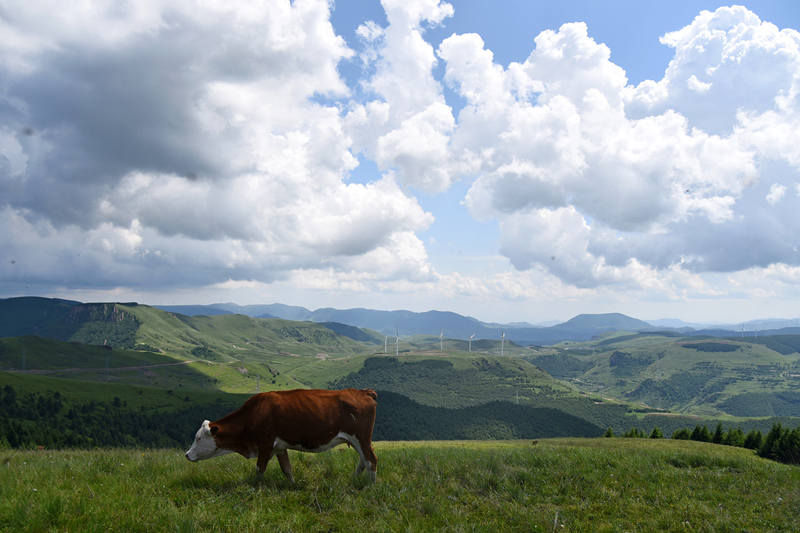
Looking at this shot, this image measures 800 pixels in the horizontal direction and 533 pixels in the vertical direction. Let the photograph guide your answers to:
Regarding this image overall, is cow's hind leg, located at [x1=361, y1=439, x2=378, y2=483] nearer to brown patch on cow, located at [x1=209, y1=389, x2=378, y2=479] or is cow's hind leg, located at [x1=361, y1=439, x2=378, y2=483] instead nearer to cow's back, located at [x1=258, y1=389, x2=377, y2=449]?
brown patch on cow, located at [x1=209, y1=389, x2=378, y2=479]

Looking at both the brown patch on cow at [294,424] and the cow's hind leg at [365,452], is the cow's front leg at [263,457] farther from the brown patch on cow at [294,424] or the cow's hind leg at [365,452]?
the cow's hind leg at [365,452]

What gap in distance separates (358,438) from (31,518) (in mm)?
7639

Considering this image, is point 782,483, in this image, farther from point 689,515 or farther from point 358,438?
point 358,438

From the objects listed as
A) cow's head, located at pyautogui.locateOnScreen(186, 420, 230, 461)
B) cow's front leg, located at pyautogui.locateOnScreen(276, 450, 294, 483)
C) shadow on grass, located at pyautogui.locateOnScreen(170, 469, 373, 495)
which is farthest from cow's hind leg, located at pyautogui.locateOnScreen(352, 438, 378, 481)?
cow's head, located at pyautogui.locateOnScreen(186, 420, 230, 461)

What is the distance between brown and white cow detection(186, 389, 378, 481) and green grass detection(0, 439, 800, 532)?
78 centimetres

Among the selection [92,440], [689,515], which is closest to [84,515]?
[689,515]

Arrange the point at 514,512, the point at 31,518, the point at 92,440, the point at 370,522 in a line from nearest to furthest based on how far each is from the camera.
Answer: the point at 31,518 → the point at 370,522 → the point at 514,512 → the point at 92,440

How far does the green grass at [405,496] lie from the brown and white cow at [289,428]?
78 centimetres

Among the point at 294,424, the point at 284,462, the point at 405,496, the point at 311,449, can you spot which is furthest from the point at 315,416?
the point at 405,496

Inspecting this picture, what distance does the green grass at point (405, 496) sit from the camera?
900 cm

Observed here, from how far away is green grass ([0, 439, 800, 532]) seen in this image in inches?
354

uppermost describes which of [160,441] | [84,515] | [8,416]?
[84,515]

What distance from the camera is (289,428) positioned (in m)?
12.4

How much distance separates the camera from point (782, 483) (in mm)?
13961
